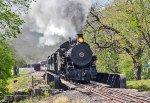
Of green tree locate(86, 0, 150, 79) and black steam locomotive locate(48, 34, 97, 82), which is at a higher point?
green tree locate(86, 0, 150, 79)

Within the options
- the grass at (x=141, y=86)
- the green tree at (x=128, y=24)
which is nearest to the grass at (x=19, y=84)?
the green tree at (x=128, y=24)

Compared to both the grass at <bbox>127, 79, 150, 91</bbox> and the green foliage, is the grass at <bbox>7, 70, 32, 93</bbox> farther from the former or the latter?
the grass at <bbox>127, 79, 150, 91</bbox>

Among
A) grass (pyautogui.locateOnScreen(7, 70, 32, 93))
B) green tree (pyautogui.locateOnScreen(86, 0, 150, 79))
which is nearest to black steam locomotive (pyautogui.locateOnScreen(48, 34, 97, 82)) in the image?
green tree (pyautogui.locateOnScreen(86, 0, 150, 79))

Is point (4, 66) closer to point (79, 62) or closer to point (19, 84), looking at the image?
point (79, 62)

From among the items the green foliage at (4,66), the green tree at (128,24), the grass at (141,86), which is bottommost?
the grass at (141,86)

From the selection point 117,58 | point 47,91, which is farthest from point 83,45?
point 117,58

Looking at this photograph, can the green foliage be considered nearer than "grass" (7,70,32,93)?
Yes

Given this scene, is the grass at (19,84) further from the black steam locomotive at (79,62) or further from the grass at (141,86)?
the grass at (141,86)

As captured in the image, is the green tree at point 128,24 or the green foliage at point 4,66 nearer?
the green foliage at point 4,66

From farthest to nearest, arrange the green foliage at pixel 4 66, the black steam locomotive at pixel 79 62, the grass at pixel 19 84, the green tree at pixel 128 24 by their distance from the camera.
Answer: the grass at pixel 19 84
the green tree at pixel 128 24
the green foliage at pixel 4 66
the black steam locomotive at pixel 79 62

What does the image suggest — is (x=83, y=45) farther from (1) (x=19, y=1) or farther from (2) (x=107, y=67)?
(2) (x=107, y=67)

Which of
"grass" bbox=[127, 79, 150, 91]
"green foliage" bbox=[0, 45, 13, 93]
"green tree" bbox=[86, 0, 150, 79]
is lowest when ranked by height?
"grass" bbox=[127, 79, 150, 91]

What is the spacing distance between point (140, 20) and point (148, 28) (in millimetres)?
977

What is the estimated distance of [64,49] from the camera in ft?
81.6
